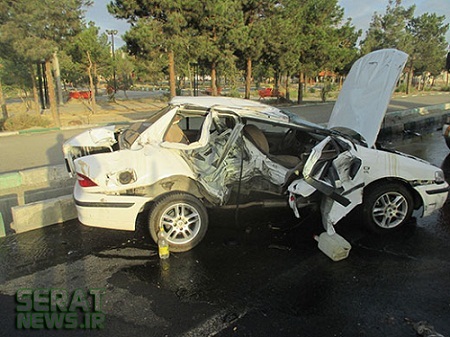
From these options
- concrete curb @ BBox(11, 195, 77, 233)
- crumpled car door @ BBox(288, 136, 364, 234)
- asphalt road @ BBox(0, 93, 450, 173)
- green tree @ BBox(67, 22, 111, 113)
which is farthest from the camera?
green tree @ BBox(67, 22, 111, 113)

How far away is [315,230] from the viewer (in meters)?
4.57

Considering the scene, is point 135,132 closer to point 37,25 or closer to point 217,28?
point 37,25

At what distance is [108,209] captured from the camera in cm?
385

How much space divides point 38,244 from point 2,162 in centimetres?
599

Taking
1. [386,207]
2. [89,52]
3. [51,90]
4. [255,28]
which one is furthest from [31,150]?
[89,52]

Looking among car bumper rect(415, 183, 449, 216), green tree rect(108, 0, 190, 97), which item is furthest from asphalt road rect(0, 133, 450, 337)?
green tree rect(108, 0, 190, 97)

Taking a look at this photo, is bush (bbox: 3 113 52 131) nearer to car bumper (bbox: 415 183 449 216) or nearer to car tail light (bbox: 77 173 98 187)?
car tail light (bbox: 77 173 98 187)

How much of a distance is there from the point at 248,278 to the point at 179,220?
1089 mm

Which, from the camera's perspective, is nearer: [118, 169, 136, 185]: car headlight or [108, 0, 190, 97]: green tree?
[118, 169, 136, 185]: car headlight

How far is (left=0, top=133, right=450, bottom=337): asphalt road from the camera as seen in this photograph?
279 cm

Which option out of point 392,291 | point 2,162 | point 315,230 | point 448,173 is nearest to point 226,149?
point 315,230

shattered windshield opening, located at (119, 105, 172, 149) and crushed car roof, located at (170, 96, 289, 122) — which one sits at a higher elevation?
crushed car roof, located at (170, 96, 289, 122)

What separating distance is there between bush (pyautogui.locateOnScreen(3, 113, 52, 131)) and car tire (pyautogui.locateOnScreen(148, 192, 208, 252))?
14.0 meters

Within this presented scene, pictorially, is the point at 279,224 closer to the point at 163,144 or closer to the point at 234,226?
the point at 234,226
